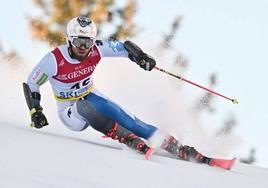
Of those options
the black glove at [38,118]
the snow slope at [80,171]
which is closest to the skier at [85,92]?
the black glove at [38,118]

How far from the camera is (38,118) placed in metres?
5.31

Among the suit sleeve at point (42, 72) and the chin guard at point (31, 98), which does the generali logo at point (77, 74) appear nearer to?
the suit sleeve at point (42, 72)

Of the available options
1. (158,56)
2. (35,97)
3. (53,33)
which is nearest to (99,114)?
(35,97)

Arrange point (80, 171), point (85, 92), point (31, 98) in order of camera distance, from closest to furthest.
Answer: point (80, 171) → point (31, 98) → point (85, 92)

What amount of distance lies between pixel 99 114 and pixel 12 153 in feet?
6.93

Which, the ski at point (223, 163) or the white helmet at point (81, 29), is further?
the white helmet at point (81, 29)

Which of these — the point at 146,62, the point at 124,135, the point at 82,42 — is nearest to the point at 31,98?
the point at 82,42

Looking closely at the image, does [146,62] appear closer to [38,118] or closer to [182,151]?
[182,151]

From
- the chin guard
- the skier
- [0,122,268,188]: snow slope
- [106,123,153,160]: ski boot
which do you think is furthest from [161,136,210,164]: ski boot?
the chin guard

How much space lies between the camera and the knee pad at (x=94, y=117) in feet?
17.7

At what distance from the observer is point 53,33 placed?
51.4ft

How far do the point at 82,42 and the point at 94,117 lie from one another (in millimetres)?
758

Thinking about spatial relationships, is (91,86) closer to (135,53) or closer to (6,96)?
(135,53)

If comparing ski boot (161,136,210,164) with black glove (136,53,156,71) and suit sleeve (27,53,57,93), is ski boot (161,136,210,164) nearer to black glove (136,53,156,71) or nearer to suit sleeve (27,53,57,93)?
black glove (136,53,156,71)
